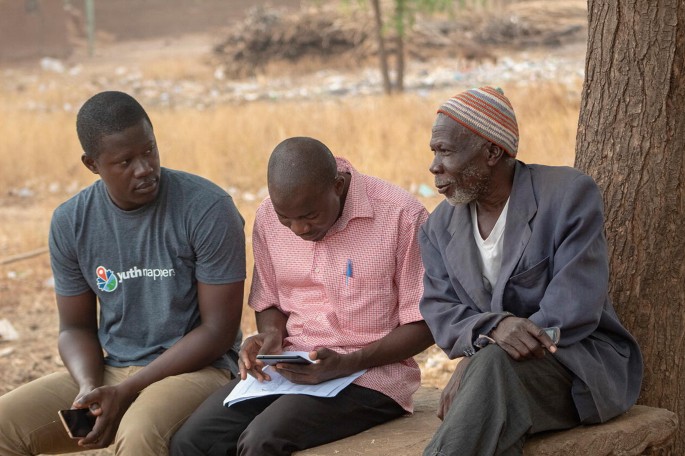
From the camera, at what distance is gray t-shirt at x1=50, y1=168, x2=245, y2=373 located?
3.71 m

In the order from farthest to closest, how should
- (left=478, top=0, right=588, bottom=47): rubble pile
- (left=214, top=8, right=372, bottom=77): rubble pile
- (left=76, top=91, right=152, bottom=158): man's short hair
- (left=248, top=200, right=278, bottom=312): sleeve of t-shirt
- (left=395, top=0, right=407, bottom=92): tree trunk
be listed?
1. (left=214, top=8, right=372, bottom=77): rubble pile
2. (left=478, top=0, right=588, bottom=47): rubble pile
3. (left=395, top=0, right=407, bottom=92): tree trunk
4. (left=248, top=200, right=278, bottom=312): sleeve of t-shirt
5. (left=76, top=91, right=152, bottom=158): man's short hair

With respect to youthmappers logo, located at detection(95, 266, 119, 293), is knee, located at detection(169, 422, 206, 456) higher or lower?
lower

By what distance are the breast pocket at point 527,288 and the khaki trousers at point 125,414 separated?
1.26 meters

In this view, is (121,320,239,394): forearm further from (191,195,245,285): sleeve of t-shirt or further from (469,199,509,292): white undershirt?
(469,199,509,292): white undershirt

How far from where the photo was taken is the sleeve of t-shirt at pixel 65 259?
12.6ft

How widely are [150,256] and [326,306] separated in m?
0.76

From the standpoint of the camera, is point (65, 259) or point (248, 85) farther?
point (248, 85)

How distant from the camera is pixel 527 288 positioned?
3172mm

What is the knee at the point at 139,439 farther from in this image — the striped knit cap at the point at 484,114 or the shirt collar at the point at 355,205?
the striped knit cap at the point at 484,114

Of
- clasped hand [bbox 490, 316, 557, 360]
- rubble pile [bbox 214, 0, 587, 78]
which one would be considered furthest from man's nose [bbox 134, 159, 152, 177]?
rubble pile [bbox 214, 0, 587, 78]

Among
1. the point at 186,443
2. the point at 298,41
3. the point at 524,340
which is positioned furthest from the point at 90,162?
the point at 298,41

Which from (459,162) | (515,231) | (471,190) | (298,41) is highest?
(459,162)

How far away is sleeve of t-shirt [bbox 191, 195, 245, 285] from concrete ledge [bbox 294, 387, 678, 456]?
798mm

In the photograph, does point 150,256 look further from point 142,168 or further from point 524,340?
point 524,340
